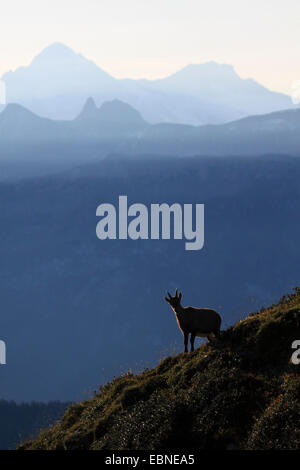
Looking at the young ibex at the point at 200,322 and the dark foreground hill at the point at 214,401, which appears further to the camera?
the young ibex at the point at 200,322

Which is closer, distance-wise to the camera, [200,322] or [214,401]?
[214,401]

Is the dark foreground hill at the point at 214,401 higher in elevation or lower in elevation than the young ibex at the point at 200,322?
lower

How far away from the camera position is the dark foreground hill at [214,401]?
1200 cm

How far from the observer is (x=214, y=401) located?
1332 centimetres

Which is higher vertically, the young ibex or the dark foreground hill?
the young ibex

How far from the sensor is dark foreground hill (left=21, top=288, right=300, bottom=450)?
39.4 ft

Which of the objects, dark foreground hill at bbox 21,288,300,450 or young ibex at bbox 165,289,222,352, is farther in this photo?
young ibex at bbox 165,289,222,352

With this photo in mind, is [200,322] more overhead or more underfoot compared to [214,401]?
more overhead
